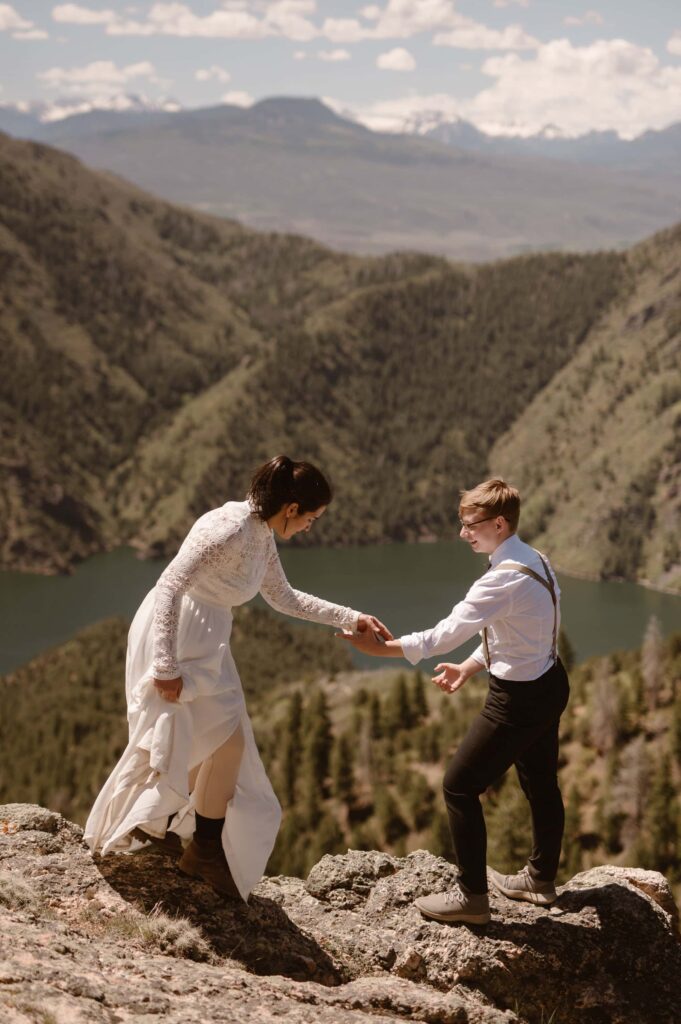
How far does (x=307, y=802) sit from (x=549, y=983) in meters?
73.6

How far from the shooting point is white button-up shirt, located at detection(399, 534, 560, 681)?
8.57m

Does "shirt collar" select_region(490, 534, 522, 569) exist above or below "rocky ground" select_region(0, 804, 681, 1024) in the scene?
above

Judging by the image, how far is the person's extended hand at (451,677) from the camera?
29.8 feet

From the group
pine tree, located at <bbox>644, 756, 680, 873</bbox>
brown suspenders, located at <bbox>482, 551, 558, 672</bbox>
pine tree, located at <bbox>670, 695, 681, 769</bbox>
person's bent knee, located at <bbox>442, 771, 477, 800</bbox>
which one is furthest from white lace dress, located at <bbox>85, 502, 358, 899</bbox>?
pine tree, located at <bbox>670, 695, 681, 769</bbox>

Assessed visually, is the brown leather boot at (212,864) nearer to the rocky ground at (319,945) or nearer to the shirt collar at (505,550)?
the rocky ground at (319,945)

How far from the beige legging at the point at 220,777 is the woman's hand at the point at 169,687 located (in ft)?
2.36

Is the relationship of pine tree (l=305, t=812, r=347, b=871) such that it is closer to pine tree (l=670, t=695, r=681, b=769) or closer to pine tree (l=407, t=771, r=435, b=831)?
pine tree (l=407, t=771, r=435, b=831)

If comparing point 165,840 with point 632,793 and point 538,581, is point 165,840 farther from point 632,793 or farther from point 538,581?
point 632,793

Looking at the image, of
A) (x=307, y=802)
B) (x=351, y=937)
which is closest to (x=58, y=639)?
(x=307, y=802)

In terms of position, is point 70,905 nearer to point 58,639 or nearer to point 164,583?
point 164,583

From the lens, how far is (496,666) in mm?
8945

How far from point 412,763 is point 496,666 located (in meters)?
74.1

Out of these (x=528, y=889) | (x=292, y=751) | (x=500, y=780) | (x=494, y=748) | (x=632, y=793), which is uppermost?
(x=494, y=748)

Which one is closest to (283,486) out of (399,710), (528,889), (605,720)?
(528,889)
